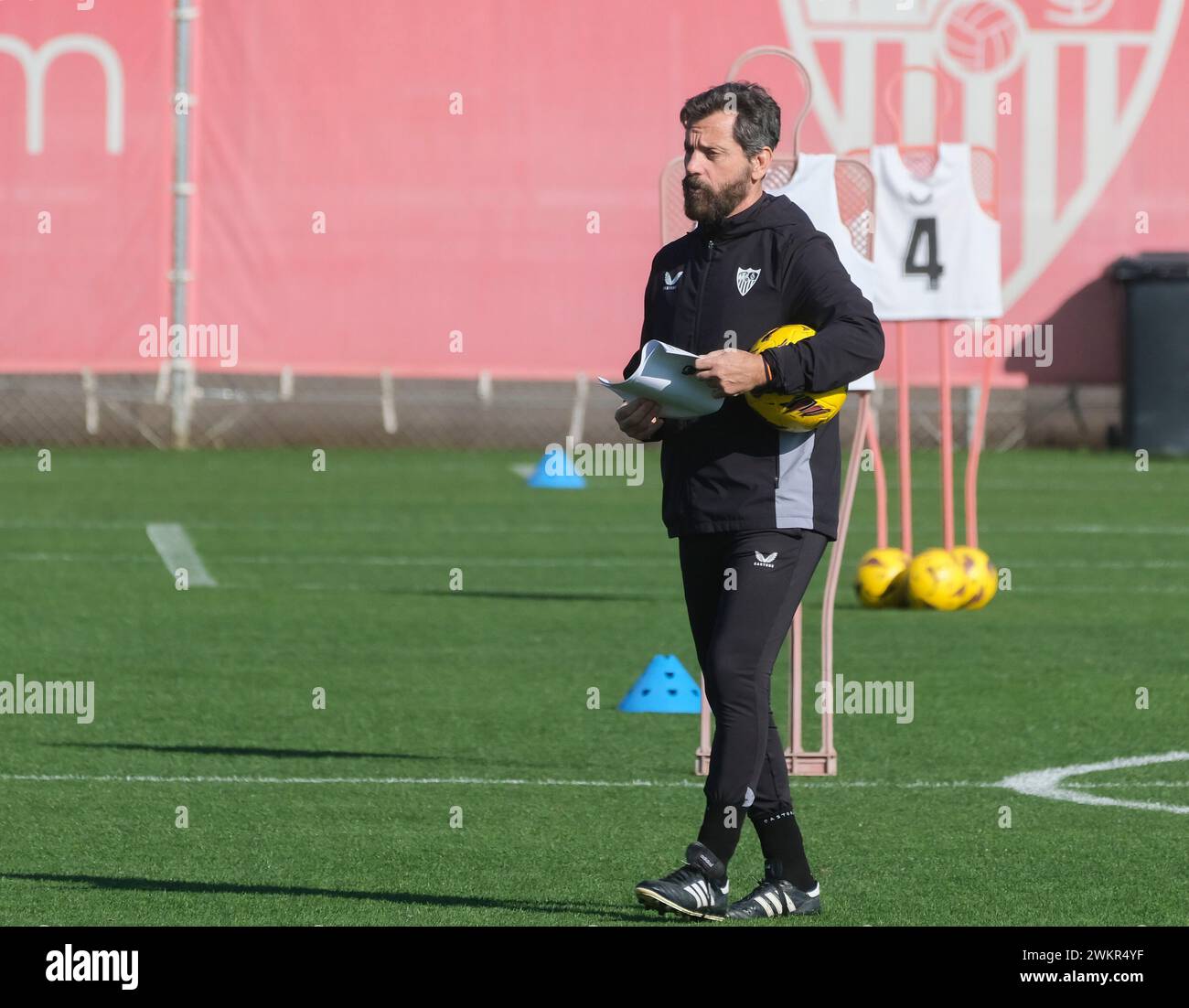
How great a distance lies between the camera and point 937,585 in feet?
46.1

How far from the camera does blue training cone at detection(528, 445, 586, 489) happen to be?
2373cm

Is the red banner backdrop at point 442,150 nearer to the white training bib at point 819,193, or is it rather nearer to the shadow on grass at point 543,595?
the shadow on grass at point 543,595

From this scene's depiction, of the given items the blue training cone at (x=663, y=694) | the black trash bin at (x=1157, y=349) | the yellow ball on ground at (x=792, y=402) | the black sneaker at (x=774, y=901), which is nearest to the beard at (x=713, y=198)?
the yellow ball on ground at (x=792, y=402)

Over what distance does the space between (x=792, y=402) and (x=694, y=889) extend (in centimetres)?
123

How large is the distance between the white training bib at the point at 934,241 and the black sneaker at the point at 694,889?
23.9ft

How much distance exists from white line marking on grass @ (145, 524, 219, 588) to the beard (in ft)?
30.5

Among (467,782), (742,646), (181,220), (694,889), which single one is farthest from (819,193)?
(181,220)

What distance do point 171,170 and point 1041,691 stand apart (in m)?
18.6

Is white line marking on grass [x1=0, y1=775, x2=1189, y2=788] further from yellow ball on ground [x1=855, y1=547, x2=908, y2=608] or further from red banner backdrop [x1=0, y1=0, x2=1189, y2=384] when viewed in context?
red banner backdrop [x1=0, y1=0, x2=1189, y2=384]

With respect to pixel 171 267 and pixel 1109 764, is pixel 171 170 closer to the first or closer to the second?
pixel 171 267

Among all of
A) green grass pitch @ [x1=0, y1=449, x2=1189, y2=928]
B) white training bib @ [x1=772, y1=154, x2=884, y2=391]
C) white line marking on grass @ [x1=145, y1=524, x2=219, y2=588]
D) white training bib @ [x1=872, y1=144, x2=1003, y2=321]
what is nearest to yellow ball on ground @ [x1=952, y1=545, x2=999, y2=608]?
green grass pitch @ [x1=0, y1=449, x2=1189, y2=928]

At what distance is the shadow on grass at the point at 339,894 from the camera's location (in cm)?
650

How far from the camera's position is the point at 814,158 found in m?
9.20
